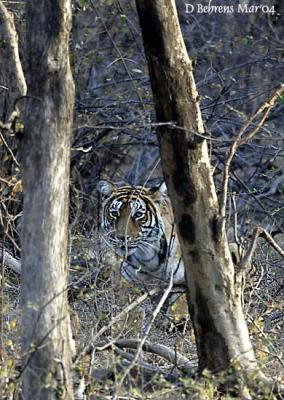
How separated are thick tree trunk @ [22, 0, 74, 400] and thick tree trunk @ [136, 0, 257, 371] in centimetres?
73

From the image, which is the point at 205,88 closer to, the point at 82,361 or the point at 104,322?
the point at 104,322

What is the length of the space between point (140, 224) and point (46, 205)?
412cm

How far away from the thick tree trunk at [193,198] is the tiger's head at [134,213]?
3.12 meters

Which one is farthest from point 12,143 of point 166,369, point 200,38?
point 166,369

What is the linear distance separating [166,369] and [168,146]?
1256 millimetres

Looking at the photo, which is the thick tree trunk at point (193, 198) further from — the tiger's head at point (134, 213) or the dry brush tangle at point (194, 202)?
the tiger's head at point (134, 213)

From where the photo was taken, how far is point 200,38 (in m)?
10.1

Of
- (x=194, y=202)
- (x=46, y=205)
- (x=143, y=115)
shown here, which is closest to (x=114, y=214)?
(x=143, y=115)

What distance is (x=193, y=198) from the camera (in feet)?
15.7

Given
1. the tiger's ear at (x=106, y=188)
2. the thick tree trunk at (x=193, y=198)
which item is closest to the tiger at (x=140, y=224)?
the tiger's ear at (x=106, y=188)

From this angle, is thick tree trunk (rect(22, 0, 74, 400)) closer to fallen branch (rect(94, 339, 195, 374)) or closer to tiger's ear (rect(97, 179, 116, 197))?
fallen branch (rect(94, 339, 195, 374))

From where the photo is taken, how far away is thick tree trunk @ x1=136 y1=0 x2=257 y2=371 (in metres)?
4.71

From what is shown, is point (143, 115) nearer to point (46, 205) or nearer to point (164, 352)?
point (164, 352)

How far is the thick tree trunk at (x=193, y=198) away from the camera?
4707mm
